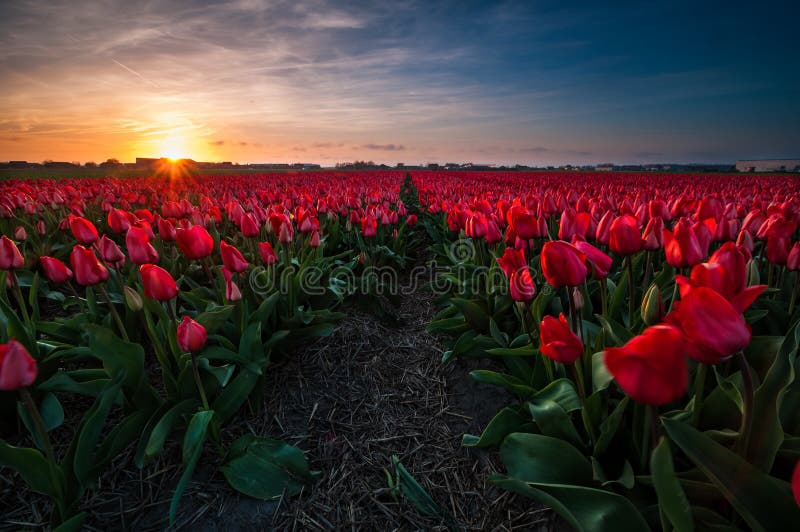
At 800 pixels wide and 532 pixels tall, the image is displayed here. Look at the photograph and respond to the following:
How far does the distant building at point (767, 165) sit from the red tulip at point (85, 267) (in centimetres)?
6823

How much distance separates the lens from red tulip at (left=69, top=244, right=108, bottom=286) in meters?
2.24

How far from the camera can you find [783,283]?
114 inches

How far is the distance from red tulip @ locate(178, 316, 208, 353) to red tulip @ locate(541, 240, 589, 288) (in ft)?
5.49

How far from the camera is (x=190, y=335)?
6.14 feet

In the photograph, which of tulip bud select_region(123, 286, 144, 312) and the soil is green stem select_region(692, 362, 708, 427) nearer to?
the soil

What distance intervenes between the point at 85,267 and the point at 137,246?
0.30m

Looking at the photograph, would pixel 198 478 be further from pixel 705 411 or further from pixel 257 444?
pixel 705 411

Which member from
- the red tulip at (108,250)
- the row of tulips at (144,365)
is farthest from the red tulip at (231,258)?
the red tulip at (108,250)

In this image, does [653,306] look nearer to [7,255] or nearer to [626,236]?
[626,236]

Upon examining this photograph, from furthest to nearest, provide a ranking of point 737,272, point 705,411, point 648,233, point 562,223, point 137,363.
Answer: point 562,223 → point 648,233 → point 137,363 → point 705,411 → point 737,272

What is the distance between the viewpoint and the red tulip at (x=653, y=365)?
0.99 meters

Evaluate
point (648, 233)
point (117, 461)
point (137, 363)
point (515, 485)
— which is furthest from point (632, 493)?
point (117, 461)

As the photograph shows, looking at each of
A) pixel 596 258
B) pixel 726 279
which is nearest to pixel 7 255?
pixel 596 258

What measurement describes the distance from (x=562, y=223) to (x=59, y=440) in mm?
3563
